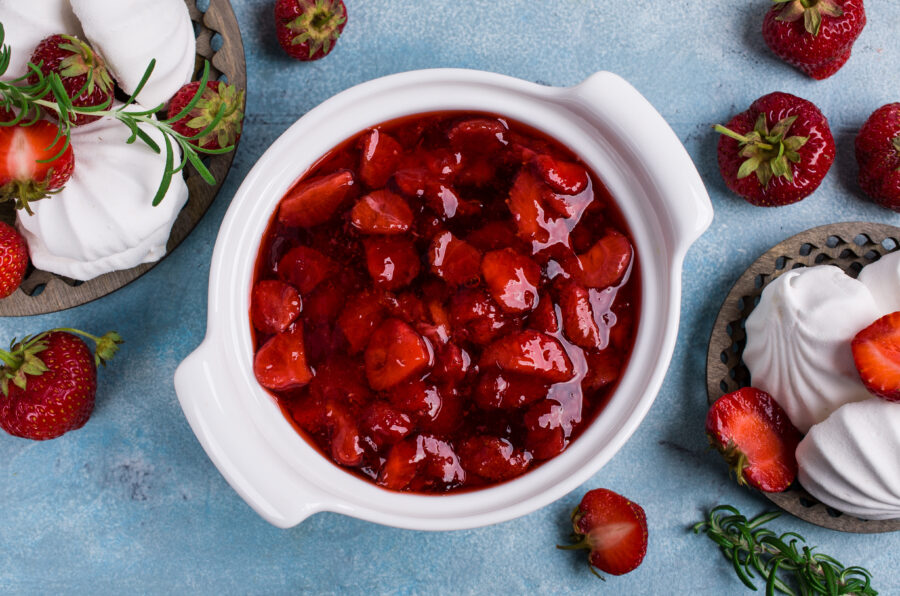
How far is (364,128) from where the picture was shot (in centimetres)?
112

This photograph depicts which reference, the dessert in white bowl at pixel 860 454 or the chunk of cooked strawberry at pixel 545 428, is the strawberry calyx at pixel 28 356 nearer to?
the chunk of cooked strawberry at pixel 545 428

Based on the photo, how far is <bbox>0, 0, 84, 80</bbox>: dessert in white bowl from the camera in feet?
3.60

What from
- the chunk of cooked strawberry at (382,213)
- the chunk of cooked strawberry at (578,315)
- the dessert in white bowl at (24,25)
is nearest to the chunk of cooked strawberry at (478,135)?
the chunk of cooked strawberry at (382,213)

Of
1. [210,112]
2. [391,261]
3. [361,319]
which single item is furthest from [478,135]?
[210,112]

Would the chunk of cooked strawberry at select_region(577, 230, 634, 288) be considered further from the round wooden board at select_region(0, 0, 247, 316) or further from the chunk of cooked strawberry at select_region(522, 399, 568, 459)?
the round wooden board at select_region(0, 0, 247, 316)

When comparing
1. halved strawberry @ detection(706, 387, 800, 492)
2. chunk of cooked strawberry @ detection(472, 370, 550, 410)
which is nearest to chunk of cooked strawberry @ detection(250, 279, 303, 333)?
chunk of cooked strawberry @ detection(472, 370, 550, 410)

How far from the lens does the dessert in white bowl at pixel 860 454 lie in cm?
120

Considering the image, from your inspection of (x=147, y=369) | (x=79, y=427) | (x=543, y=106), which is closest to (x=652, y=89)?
(x=543, y=106)

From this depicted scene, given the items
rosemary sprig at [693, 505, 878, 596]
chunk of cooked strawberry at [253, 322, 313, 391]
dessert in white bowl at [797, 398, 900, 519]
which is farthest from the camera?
rosemary sprig at [693, 505, 878, 596]

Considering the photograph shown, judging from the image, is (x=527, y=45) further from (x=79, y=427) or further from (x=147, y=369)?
(x=79, y=427)

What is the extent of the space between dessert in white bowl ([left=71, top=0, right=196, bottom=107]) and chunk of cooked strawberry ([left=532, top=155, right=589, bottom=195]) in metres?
0.65

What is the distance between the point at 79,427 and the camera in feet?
4.32

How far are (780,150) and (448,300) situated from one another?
0.70m

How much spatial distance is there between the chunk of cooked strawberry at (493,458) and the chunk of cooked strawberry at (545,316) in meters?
0.19
